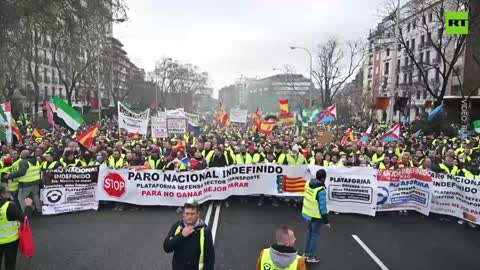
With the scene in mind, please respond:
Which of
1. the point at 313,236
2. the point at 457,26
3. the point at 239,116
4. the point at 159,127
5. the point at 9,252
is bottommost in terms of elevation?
the point at 313,236

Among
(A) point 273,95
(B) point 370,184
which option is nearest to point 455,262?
(B) point 370,184

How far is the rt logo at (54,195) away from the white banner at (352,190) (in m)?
6.40

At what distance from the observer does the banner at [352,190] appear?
945 cm

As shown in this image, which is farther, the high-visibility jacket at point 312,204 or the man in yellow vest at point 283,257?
the high-visibility jacket at point 312,204

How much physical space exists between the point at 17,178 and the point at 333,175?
723cm

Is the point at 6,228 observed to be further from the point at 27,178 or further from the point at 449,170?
the point at 449,170

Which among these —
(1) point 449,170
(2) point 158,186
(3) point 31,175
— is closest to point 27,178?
(3) point 31,175

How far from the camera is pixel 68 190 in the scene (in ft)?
31.5

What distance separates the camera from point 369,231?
845cm

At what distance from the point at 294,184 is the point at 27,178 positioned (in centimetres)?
631

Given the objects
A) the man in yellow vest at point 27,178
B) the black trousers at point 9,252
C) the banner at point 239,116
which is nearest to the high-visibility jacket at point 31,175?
the man in yellow vest at point 27,178

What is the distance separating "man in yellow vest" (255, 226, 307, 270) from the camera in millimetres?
3797

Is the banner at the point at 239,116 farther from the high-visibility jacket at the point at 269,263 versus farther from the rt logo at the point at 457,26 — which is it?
the high-visibility jacket at the point at 269,263

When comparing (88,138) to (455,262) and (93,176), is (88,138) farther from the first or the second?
(455,262)
